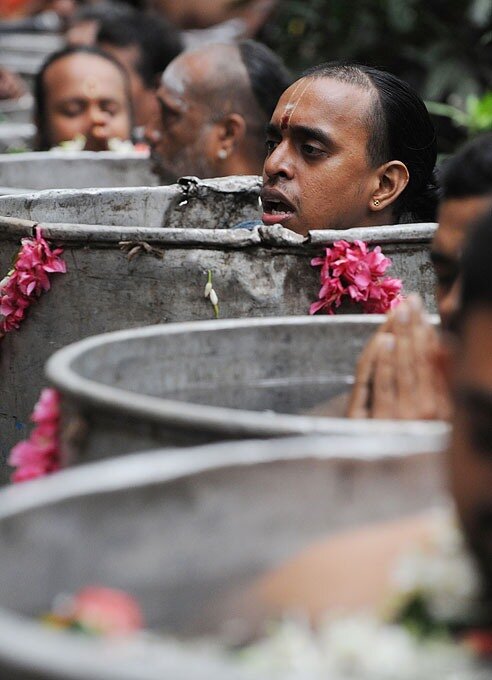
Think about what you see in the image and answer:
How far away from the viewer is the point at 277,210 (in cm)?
391

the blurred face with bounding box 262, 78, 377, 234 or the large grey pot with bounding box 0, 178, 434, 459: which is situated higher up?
the blurred face with bounding box 262, 78, 377, 234

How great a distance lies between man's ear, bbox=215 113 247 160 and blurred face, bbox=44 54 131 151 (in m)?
1.29

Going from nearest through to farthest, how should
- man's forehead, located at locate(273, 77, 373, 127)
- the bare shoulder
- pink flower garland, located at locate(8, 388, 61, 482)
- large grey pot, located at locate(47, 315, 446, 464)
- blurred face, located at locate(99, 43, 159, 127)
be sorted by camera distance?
the bare shoulder
large grey pot, located at locate(47, 315, 446, 464)
pink flower garland, located at locate(8, 388, 61, 482)
man's forehead, located at locate(273, 77, 373, 127)
blurred face, located at locate(99, 43, 159, 127)

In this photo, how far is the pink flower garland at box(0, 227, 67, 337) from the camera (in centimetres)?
332

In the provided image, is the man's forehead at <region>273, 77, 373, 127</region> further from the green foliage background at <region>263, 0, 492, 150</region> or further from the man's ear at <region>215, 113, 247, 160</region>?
the green foliage background at <region>263, 0, 492, 150</region>

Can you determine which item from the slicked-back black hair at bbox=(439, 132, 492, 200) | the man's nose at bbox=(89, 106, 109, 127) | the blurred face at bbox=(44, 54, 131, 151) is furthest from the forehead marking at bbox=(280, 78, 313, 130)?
the man's nose at bbox=(89, 106, 109, 127)

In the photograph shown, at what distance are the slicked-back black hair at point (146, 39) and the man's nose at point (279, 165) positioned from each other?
15.2ft

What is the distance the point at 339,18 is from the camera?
7.94 metres

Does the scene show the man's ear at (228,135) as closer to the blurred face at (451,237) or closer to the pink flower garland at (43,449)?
the blurred face at (451,237)

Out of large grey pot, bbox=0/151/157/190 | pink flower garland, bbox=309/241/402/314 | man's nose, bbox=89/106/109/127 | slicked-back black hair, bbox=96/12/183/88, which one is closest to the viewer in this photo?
pink flower garland, bbox=309/241/402/314

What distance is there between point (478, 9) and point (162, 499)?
6.14 meters

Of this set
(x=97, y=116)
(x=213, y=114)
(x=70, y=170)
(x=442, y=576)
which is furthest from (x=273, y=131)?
(x=97, y=116)

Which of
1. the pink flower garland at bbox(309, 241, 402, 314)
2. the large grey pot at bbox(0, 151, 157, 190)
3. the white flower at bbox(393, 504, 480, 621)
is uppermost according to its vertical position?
the white flower at bbox(393, 504, 480, 621)

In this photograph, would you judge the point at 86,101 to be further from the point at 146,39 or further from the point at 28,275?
the point at 28,275
